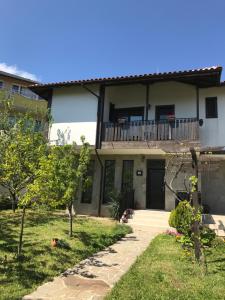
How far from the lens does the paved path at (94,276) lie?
4.59 meters

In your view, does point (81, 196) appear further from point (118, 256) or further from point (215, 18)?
point (215, 18)

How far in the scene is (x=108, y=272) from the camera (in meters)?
5.87

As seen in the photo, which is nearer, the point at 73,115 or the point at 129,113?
the point at 73,115

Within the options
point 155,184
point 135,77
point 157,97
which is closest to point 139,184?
point 155,184

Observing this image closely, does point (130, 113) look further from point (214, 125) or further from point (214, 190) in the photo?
point (214, 190)

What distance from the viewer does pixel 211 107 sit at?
13.3 metres

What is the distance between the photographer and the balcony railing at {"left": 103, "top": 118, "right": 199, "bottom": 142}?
12.1m

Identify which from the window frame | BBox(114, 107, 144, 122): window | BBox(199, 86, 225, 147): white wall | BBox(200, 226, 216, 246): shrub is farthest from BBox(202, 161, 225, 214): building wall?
the window frame

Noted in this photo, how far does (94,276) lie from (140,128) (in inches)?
334

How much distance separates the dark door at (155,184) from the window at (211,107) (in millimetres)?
3228

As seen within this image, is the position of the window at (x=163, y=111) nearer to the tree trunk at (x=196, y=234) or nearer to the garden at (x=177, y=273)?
the garden at (x=177, y=273)

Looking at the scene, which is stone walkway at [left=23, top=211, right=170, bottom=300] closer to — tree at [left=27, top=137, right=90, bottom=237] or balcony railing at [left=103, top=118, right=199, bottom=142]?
tree at [left=27, top=137, right=90, bottom=237]

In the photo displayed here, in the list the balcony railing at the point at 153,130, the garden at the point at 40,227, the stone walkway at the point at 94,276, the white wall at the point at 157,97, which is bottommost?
the stone walkway at the point at 94,276

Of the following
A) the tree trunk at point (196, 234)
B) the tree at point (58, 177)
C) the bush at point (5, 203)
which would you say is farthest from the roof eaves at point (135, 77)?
the tree trunk at point (196, 234)
